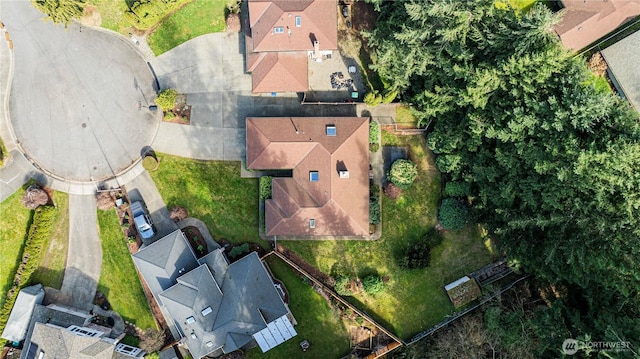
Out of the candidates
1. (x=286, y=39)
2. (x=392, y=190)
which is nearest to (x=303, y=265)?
(x=392, y=190)

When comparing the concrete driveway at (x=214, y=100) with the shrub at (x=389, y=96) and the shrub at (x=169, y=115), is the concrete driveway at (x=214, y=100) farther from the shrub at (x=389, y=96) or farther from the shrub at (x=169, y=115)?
the shrub at (x=389, y=96)

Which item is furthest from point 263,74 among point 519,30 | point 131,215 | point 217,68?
point 519,30

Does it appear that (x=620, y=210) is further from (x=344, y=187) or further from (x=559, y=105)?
(x=344, y=187)

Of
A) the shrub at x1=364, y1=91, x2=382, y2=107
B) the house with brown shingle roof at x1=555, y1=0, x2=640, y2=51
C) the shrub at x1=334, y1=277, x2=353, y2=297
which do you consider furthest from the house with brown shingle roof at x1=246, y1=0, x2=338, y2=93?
the house with brown shingle roof at x1=555, y1=0, x2=640, y2=51

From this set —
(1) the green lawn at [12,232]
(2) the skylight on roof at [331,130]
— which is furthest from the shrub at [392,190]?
(1) the green lawn at [12,232]

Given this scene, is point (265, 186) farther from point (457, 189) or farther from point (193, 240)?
point (457, 189)
